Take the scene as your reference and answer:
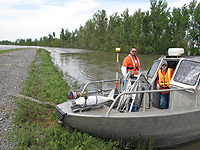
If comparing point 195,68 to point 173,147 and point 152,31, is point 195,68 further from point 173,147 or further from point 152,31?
point 152,31

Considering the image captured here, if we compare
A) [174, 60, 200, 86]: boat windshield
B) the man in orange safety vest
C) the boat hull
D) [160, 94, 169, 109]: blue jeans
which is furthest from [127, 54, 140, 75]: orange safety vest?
the boat hull

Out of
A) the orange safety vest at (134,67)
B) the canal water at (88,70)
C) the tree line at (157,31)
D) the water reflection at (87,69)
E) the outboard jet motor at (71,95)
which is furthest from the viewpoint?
the tree line at (157,31)

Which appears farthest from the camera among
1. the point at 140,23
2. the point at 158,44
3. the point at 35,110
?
the point at 140,23

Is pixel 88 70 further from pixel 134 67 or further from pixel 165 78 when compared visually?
pixel 165 78

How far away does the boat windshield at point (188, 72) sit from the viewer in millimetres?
4141

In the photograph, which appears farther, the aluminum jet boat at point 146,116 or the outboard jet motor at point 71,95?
the outboard jet motor at point 71,95

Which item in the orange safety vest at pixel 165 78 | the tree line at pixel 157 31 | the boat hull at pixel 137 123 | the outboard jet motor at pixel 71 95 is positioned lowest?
the boat hull at pixel 137 123

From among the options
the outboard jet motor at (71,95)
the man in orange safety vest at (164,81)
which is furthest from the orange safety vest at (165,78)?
the outboard jet motor at (71,95)

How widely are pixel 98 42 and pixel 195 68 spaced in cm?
7378

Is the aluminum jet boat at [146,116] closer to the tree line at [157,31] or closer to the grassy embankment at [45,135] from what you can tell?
the grassy embankment at [45,135]

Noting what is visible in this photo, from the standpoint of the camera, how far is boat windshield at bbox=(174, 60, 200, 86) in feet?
13.6

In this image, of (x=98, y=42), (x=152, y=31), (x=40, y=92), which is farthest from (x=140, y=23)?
(x=40, y=92)

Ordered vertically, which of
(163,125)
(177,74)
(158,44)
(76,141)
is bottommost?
(76,141)

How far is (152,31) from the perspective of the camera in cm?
4703
